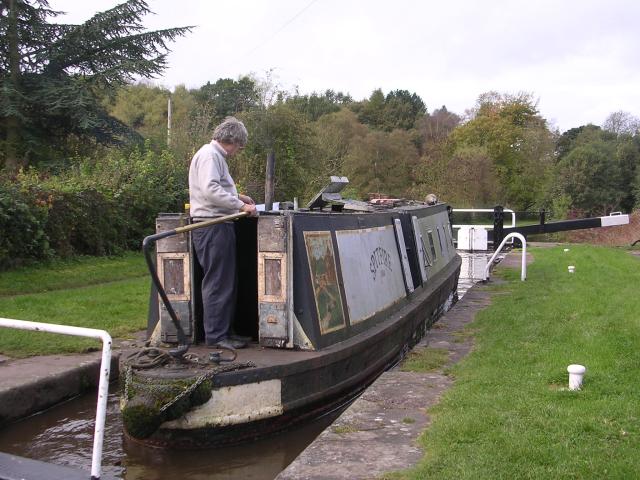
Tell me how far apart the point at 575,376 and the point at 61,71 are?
18.8 metres

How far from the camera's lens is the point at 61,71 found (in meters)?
19.8

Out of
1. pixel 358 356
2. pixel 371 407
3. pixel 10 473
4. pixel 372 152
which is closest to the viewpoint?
pixel 10 473

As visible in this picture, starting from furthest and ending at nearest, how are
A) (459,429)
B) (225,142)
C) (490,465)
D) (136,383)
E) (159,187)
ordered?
(159,187) → (225,142) → (136,383) → (459,429) → (490,465)

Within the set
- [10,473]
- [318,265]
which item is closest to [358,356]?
[318,265]

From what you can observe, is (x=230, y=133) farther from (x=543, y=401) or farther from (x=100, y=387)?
(x=543, y=401)

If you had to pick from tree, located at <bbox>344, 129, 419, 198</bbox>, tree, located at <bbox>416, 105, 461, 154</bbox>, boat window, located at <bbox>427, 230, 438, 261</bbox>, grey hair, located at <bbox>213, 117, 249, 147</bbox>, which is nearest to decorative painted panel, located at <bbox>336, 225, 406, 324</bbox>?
grey hair, located at <bbox>213, 117, 249, 147</bbox>

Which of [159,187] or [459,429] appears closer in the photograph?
[459,429]

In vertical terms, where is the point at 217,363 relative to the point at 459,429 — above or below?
above

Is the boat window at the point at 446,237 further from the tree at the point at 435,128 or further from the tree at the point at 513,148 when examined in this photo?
the tree at the point at 435,128

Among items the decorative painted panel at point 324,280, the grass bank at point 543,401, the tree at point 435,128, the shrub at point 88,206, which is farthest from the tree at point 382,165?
the decorative painted panel at point 324,280

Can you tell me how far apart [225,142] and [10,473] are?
108 inches

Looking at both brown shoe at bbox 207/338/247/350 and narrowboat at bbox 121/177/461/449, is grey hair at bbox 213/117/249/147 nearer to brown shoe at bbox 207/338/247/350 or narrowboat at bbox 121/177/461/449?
narrowboat at bbox 121/177/461/449

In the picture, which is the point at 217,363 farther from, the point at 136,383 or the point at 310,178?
the point at 310,178

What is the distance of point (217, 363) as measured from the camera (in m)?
4.55
